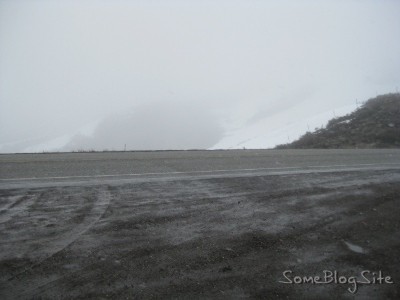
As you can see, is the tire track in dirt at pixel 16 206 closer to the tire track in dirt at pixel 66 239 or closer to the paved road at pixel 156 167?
the tire track in dirt at pixel 66 239

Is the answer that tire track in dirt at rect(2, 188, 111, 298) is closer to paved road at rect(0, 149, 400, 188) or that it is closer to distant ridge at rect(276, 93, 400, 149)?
paved road at rect(0, 149, 400, 188)

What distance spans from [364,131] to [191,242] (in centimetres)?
2348

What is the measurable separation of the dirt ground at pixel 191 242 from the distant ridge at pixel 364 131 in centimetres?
1647

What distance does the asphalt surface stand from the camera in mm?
3148

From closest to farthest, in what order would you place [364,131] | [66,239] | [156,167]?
[66,239] → [156,167] → [364,131]

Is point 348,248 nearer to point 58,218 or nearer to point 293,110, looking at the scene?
point 58,218

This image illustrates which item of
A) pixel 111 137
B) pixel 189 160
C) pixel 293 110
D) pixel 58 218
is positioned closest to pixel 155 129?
pixel 111 137

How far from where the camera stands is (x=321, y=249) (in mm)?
4102

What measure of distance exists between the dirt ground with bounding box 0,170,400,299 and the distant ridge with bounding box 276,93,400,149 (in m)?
16.5

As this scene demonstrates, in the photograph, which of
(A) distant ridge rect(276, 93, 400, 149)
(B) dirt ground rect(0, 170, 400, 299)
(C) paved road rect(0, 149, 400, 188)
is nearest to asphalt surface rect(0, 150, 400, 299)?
(B) dirt ground rect(0, 170, 400, 299)

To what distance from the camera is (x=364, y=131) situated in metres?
23.9

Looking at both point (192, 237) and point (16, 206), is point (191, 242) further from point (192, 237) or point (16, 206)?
point (16, 206)

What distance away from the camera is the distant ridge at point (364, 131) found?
2197 cm

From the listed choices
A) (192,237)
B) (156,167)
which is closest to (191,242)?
(192,237)
